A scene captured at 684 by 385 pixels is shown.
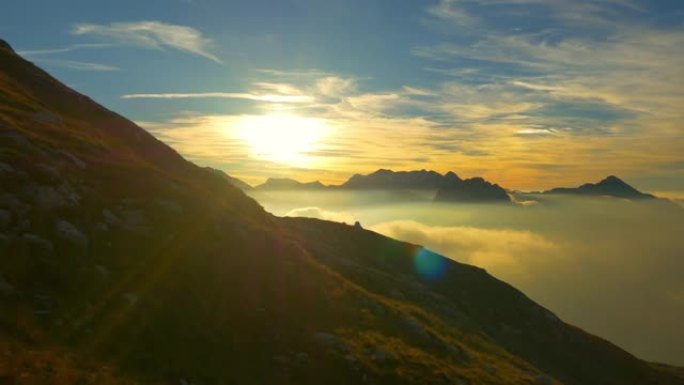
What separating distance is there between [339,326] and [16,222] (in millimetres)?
25155

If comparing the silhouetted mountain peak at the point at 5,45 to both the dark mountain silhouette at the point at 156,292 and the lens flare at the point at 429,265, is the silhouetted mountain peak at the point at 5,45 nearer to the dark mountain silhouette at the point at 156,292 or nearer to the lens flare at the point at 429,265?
the dark mountain silhouette at the point at 156,292

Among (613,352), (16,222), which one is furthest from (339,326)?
(613,352)

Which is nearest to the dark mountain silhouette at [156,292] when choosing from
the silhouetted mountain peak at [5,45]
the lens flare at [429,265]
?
the silhouetted mountain peak at [5,45]

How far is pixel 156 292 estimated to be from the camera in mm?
36281

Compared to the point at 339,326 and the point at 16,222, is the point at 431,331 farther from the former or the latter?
the point at 16,222

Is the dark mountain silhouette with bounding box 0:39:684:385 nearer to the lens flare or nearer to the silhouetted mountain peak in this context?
the silhouetted mountain peak

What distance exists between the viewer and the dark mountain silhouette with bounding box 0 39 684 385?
29250mm

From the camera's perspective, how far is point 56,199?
38594mm

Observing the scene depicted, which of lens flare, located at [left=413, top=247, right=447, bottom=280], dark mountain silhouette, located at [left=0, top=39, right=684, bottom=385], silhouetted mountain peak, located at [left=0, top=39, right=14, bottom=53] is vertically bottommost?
lens flare, located at [left=413, top=247, right=447, bottom=280]

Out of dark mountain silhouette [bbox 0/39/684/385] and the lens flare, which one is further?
the lens flare

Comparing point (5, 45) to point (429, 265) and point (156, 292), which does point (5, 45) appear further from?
point (429, 265)

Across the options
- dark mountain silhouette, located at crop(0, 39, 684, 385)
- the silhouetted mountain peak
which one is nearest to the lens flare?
dark mountain silhouette, located at crop(0, 39, 684, 385)

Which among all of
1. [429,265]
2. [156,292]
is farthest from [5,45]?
[429,265]

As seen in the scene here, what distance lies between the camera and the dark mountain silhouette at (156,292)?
2925 cm
